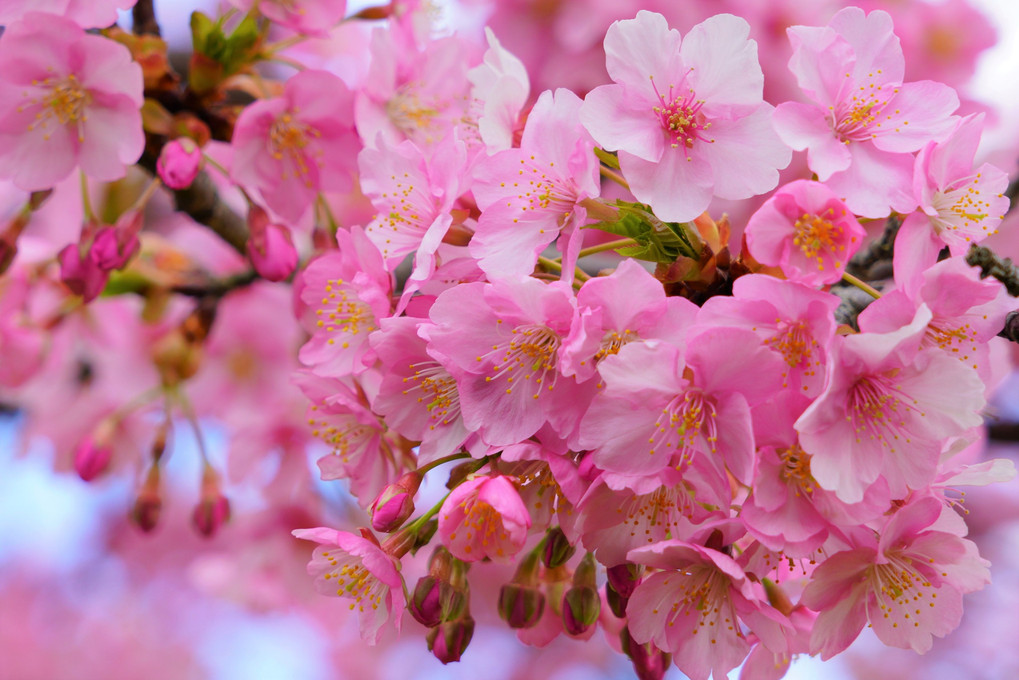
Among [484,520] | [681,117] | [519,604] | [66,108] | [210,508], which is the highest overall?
[681,117]

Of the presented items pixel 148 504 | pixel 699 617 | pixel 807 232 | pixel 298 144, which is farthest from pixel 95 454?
pixel 807 232

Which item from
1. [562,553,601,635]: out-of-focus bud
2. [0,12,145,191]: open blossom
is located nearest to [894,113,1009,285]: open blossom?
[562,553,601,635]: out-of-focus bud

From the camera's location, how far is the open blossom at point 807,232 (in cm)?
72

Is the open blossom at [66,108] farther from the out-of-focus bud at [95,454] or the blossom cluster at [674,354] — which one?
the out-of-focus bud at [95,454]

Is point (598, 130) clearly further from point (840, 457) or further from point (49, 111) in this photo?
point (49, 111)

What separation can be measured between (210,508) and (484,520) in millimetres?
923

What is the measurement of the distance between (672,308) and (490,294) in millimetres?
168

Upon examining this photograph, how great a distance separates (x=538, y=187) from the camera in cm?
80

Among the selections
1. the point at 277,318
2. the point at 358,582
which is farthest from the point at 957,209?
the point at 277,318

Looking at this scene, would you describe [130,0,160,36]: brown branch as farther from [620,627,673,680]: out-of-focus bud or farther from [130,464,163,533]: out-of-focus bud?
[620,627,673,680]: out-of-focus bud

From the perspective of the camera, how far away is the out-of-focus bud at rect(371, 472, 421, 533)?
31.9 inches

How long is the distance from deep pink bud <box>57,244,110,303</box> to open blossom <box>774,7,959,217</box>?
3.13ft

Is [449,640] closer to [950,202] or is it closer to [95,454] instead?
[950,202]

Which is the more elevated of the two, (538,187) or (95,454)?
(538,187)
